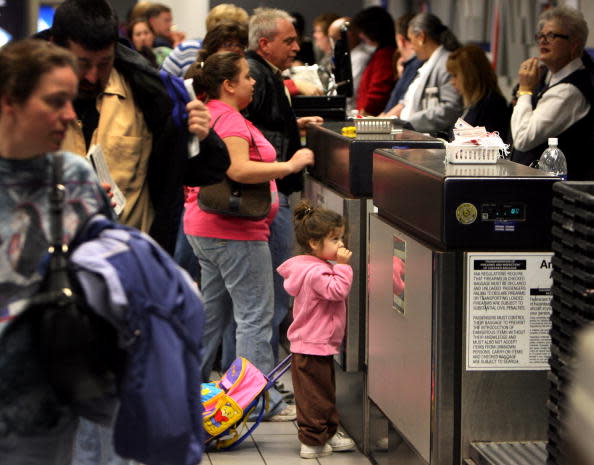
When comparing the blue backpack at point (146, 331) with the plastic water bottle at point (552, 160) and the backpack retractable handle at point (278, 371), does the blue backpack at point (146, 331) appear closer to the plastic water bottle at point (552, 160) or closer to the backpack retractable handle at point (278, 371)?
the backpack retractable handle at point (278, 371)

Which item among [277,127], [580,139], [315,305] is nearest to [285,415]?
[315,305]

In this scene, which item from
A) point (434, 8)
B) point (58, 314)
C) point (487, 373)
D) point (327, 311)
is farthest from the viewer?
point (434, 8)

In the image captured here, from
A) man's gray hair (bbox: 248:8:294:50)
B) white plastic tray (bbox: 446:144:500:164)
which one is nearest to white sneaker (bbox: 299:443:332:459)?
white plastic tray (bbox: 446:144:500:164)

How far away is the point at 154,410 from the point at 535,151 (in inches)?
178

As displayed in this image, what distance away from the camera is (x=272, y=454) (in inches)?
222

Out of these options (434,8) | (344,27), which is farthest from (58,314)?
(434,8)

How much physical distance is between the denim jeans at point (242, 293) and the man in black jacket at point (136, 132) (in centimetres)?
167

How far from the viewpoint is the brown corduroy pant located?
546cm

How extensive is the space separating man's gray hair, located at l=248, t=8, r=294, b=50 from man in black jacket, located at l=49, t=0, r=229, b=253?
2.81m

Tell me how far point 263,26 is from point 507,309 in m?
3.18

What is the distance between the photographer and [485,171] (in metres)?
4.26

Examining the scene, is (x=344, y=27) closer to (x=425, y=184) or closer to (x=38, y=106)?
(x=425, y=184)

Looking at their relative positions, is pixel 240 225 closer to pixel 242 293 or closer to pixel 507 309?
→ pixel 242 293

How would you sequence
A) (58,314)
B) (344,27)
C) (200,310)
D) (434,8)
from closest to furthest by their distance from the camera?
(58,314), (200,310), (344,27), (434,8)
